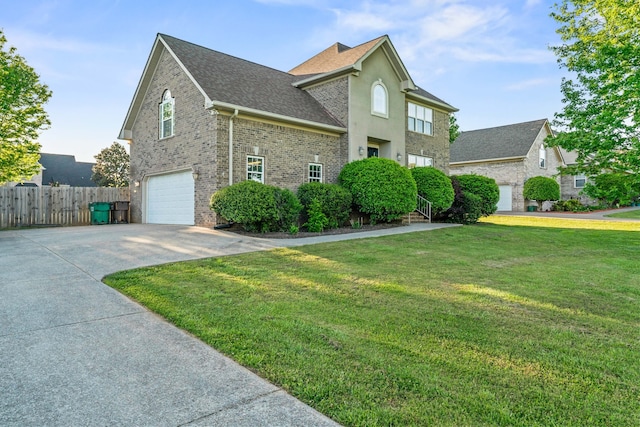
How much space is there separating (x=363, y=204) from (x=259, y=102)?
561cm

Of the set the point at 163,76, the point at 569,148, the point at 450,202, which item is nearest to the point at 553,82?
the point at 569,148

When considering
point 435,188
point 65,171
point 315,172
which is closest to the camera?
Answer: point 315,172

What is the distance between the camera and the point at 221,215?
39.0 feet

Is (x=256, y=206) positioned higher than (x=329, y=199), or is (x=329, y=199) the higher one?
(x=329, y=199)

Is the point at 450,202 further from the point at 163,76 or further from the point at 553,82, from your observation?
the point at 163,76

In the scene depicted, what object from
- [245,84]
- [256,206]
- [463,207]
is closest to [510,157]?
[463,207]

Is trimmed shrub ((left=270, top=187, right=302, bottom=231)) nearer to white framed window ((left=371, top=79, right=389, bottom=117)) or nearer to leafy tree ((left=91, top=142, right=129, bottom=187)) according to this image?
white framed window ((left=371, top=79, right=389, bottom=117))

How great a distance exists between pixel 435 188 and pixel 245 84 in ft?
30.3

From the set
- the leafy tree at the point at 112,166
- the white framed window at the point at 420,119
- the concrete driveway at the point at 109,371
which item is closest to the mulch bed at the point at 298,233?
the concrete driveway at the point at 109,371

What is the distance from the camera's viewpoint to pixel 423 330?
3.77 metres

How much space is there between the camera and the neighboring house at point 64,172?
37.4m

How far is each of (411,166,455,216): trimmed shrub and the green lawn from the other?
8.27 meters

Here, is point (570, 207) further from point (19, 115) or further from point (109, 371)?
point (19, 115)

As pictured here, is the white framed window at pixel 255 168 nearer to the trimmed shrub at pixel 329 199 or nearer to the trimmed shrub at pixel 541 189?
the trimmed shrub at pixel 329 199
